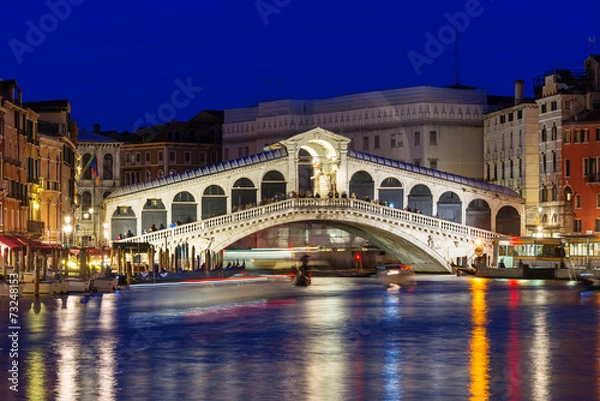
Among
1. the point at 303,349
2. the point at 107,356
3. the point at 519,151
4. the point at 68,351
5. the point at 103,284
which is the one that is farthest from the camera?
the point at 519,151

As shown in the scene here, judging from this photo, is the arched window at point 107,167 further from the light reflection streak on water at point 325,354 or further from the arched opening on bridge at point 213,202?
the light reflection streak on water at point 325,354

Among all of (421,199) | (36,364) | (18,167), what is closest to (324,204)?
(421,199)

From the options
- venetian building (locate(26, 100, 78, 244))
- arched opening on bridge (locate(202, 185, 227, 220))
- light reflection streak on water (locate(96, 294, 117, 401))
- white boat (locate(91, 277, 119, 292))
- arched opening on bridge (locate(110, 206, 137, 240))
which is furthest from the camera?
arched opening on bridge (locate(202, 185, 227, 220))

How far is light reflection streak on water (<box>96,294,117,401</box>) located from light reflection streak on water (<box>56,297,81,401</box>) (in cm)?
38

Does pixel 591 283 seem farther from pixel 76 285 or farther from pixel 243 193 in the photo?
pixel 243 193

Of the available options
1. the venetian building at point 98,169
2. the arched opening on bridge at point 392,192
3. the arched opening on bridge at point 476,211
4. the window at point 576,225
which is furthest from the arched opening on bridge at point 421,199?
the venetian building at point 98,169

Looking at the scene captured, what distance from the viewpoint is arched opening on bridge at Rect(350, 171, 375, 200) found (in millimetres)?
71750

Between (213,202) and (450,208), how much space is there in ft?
41.7

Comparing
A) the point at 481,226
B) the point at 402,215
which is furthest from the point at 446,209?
the point at 402,215

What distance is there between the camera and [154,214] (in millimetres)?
69812

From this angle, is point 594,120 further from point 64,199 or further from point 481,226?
point 64,199

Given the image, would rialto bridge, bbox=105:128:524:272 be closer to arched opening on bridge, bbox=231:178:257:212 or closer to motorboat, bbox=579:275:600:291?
arched opening on bridge, bbox=231:178:257:212

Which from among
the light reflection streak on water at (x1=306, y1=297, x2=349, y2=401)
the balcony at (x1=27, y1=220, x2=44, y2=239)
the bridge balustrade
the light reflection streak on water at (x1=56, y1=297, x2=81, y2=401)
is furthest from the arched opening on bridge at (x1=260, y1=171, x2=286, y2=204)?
the light reflection streak on water at (x1=56, y1=297, x2=81, y2=401)

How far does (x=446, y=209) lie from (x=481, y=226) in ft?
8.12
